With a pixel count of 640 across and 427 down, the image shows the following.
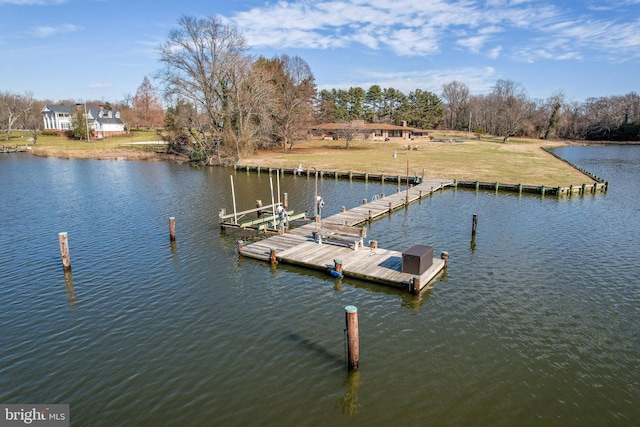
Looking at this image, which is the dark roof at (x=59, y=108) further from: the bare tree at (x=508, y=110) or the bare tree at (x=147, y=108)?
the bare tree at (x=508, y=110)

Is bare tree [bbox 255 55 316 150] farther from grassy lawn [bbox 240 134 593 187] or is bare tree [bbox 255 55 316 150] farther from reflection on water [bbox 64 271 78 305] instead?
reflection on water [bbox 64 271 78 305]

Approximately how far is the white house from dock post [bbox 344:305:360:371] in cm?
11202

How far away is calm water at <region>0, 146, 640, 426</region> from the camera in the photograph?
36.6ft

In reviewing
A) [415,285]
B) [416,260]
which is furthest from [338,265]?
[415,285]

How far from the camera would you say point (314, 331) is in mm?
14672

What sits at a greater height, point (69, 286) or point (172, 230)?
point (172, 230)

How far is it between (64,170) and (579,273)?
61698mm

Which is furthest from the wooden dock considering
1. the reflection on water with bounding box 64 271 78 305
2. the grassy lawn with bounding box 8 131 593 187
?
the grassy lawn with bounding box 8 131 593 187

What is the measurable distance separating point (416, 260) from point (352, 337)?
736 centimetres

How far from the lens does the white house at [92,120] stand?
109m

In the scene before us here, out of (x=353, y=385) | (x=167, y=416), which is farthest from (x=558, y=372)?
(x=167, y=416)

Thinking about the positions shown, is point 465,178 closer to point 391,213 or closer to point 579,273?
point 391,213

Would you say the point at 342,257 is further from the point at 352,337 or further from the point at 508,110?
the point at 508,110

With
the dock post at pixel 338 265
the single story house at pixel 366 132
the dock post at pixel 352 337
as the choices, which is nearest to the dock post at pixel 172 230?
the dock post at pixel 338 265
